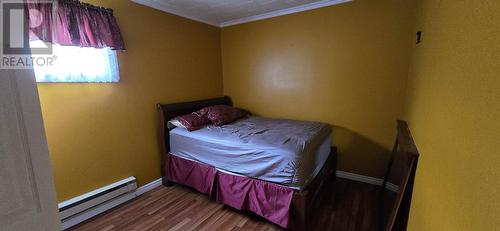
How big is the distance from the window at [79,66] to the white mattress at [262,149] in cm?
97

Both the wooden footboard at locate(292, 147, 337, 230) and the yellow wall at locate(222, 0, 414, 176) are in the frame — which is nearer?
the wooden footboard at locate(292, 147, 337, 230)

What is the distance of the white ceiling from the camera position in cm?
256

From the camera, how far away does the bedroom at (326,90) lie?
74 cm

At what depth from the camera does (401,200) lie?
1.46m

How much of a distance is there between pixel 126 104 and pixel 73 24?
87 centimetres

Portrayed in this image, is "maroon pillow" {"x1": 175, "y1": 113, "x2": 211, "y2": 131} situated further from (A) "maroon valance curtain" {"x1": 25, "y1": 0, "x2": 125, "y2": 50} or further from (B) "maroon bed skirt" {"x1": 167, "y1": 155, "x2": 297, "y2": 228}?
(A) "maroon valance curtain" {"x1": 25, "y1": 0, "x2": 125, "y2": 50}

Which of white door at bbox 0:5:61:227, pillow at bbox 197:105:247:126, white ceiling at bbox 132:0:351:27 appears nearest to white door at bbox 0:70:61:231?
white door at bbox 0:5:61:227

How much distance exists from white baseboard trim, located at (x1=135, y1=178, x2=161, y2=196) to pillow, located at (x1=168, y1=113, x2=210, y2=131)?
2.56ft

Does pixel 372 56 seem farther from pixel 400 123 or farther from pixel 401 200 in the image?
pixel 401 200

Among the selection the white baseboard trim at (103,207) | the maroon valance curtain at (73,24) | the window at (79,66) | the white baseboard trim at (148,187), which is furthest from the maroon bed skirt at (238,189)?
the maroon valance curtain at (73,24)

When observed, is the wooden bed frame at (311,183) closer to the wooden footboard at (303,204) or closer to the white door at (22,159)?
the wooden footboard at (303,204)

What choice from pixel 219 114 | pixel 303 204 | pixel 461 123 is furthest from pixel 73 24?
pixel 461 123

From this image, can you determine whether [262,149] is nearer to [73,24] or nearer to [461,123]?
[461,123]

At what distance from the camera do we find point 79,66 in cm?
194
